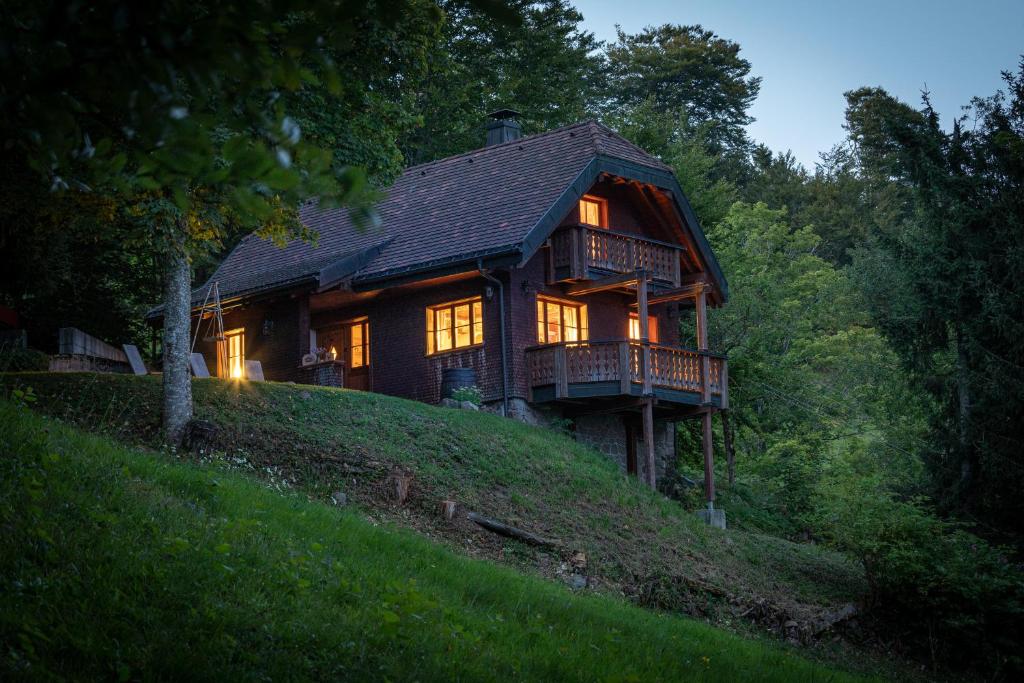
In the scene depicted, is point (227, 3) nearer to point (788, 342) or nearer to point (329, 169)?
point (329, 169)

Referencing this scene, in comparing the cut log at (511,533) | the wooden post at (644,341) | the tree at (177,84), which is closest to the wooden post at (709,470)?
the wooden post at (644,341)

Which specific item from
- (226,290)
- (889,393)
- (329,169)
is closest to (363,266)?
(226,290)

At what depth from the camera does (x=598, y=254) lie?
27422 millimetres

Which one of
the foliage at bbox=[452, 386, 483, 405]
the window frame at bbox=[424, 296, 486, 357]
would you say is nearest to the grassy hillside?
the foliage at bbox=[452, 386, 483, 405]

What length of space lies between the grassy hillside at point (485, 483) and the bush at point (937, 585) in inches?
44.6

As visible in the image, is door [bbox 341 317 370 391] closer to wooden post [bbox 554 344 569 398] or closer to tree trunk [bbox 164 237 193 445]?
wooden post [bbox 554 344 569 398]

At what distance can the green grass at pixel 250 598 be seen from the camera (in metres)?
7.84

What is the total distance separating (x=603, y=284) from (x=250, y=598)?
62.2 ft

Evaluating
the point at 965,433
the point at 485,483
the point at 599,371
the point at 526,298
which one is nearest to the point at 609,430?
the point at 599,371

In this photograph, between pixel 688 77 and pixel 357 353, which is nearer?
pixel 357 353

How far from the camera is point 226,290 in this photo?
3031 cm

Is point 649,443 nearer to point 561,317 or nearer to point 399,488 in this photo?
point 561,317

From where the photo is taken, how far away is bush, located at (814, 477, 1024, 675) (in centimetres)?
1870

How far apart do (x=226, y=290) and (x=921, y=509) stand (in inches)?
698
